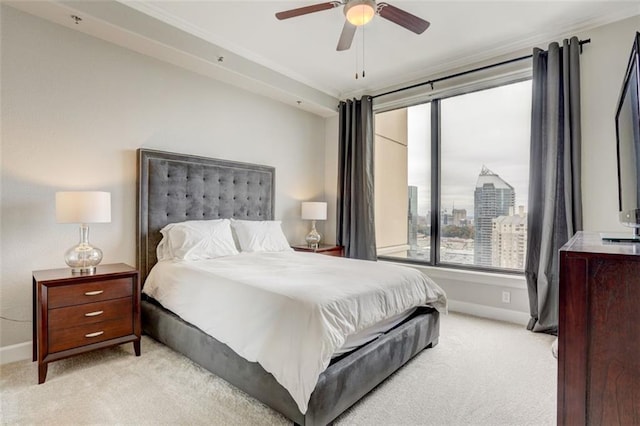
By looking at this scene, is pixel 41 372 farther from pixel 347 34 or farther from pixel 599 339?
pixel 347 34

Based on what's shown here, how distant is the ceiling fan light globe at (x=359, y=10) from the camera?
219 cm

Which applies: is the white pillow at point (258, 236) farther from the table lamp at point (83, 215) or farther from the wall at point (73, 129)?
the table lamp at point (83, 215)

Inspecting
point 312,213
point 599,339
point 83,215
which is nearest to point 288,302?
point 599,339

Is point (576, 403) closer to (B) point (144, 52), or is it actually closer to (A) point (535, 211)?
(A) point (535, 211)

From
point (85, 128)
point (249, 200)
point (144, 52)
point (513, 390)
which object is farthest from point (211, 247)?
point (513, 390)

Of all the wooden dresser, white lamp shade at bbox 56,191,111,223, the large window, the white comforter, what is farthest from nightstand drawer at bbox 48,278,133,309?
the large window

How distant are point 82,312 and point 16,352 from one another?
713mm

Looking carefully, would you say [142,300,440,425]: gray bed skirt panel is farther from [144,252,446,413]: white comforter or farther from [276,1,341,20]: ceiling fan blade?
[276,1,341,20]: ceiling fan blade

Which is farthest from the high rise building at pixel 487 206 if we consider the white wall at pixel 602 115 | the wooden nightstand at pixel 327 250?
the wooden nightstand at pixel 327 250

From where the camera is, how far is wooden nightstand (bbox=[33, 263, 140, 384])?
218cm

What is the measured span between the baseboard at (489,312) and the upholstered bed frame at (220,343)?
1190mm

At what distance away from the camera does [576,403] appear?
101 centimetres

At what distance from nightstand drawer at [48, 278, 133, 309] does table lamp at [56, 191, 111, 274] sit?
155 millimetres

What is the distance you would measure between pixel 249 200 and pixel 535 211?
A: 124 inches
